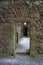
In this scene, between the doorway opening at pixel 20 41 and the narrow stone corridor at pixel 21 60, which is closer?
the narrow stone corridor at pixel 21 60

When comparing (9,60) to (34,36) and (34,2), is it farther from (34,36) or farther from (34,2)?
(34,2)

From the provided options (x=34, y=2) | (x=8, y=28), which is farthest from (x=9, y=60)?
(x=34, y=2)

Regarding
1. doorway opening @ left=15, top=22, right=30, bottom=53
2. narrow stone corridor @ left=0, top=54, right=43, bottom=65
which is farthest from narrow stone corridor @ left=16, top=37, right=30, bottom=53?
narrow stone corridor @ left=0, top=54, right=43, bottom=65

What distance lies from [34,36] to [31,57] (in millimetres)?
968

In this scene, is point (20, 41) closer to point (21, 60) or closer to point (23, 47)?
point (23, 47)

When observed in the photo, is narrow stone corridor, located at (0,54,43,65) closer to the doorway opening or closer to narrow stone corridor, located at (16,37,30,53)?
narrow stone corridor, located at (16,37,30,53)

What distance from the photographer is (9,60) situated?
238 inches

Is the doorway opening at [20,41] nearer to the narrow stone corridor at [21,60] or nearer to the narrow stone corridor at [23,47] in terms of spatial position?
the narrow stone corridor at [23,47]

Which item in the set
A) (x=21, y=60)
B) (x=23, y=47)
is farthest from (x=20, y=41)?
(x=21, y=60)

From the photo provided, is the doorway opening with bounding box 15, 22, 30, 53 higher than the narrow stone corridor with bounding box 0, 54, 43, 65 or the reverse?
the reverse

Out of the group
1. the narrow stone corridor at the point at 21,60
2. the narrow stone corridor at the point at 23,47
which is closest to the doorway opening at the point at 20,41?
the narrow stone corridor at the point at 23,47

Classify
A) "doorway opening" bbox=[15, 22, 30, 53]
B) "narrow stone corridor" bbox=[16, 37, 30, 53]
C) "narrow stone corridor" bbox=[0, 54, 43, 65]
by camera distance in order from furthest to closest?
1. "doorway opening" bbox=[15, 22, 30, 53]
2. "narrow stone corridor" bbox=[16, 37, 30, 53]
3. "narrow stone corridor" bbox=[0, 54, 43, 65]

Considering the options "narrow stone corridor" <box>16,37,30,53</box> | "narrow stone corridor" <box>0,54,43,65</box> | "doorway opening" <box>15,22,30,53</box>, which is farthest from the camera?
"doorway opening" <box>15,22,30,53</box>

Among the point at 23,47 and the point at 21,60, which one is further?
the point at 23,47
